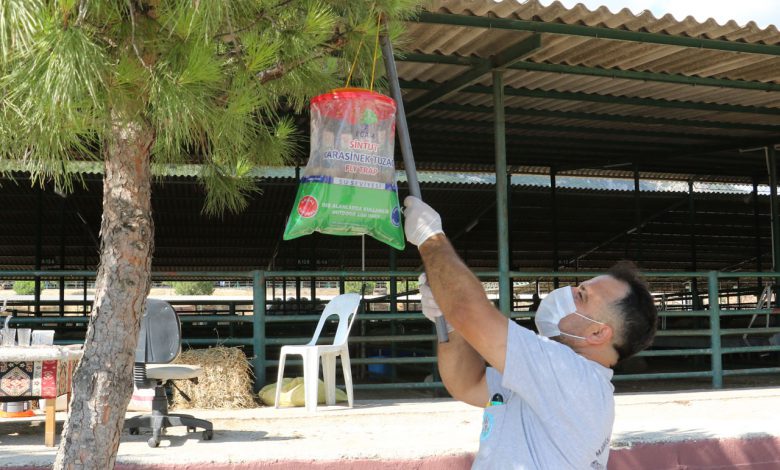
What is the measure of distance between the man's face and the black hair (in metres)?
0.02

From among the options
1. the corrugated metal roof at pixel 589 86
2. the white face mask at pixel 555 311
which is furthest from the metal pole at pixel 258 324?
the white face mask at pixel 555 311

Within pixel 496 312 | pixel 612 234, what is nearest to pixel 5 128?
pixel 496 312

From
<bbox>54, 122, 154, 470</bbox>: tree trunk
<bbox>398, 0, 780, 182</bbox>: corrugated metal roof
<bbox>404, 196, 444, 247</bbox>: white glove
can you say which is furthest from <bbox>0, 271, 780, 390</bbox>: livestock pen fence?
<bbox>404, 196, 444, 247</bbox>: white glove

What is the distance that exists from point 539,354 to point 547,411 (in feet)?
0.45

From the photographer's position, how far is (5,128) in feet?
7.33

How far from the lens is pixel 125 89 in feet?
6.81

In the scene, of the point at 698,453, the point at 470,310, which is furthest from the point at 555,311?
the point at 698,453

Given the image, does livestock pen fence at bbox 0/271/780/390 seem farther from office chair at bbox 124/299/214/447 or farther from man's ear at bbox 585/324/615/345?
man's ear at bbox 585/324/615/345

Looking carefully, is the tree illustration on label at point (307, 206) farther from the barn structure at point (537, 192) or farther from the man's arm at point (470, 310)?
the man's arm at point (470, 310)

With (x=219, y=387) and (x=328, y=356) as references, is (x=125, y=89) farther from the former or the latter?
(x=219, y=387)

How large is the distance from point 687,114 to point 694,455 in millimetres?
5283

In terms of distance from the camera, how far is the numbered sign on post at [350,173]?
2.49m

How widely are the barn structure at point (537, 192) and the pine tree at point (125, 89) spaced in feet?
2.04

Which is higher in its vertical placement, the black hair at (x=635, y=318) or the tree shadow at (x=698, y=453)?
the black hair at (x=635, y=318)
